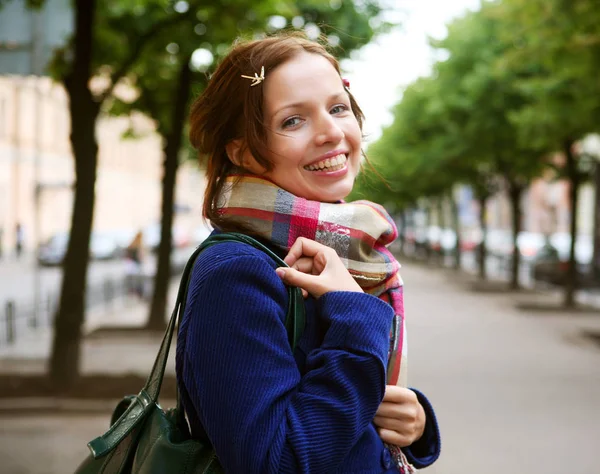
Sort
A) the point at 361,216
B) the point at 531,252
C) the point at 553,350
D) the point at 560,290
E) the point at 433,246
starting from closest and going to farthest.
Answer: the point at 361,216 < the point at 553,350 < the point at 560,290 < the point at 531,252 < the point at 433,246

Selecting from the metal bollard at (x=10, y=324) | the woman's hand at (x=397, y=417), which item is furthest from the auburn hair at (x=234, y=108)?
the metal bollard at (x=10, y=324)

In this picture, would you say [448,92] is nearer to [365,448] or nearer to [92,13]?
[92,13]

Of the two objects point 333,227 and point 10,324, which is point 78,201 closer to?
point 10,324

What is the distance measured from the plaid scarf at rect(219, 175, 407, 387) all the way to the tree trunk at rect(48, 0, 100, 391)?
709 centimetres

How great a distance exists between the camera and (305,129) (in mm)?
1734

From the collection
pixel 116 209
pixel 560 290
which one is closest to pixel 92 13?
pixel 560 290

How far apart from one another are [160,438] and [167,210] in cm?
1214

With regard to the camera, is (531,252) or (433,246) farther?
(433,246)

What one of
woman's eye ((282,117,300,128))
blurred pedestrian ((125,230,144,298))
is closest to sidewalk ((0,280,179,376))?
blurred pedestrian ((125,230,144,298))

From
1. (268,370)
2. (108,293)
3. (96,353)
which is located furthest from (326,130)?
(108,293)

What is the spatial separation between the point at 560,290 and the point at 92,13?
20380mm

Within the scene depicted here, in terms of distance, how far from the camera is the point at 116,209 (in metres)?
56.2

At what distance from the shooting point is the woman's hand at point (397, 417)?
5.52 feet

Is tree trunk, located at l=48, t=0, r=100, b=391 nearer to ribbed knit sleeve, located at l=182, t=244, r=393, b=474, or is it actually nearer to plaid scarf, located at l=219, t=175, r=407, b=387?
plaid scarf, located at l=219, t=175, r=407, b=387
